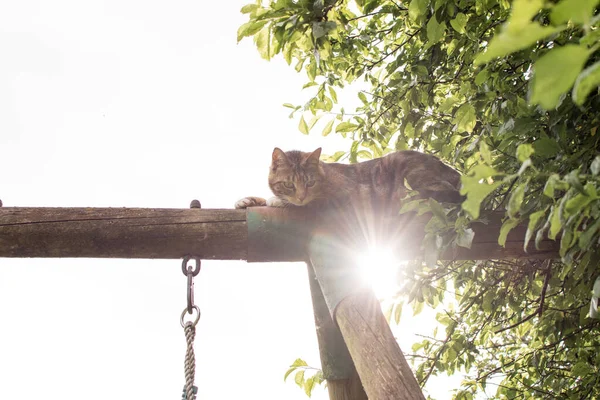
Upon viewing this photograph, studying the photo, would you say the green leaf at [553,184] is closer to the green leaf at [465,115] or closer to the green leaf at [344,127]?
the green leaf at [465,115]

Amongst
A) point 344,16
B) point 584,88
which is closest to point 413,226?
point 344,16

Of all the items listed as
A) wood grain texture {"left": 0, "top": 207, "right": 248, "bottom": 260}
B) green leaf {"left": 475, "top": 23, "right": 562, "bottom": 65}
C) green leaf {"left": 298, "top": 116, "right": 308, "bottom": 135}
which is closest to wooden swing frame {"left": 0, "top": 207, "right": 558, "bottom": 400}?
wood grain texture {"left": 0, "top": 207, "right": 248, "bottom": 260}

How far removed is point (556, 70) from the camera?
1.83 ft

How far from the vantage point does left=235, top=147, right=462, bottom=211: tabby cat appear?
9.29 ft

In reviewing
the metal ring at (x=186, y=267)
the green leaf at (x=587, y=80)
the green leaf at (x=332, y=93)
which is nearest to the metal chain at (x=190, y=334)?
the metal ring at (x=186, y=267)

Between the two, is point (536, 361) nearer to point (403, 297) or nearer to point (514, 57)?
point (403, 297)

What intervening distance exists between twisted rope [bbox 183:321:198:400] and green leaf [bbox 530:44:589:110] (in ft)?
4.88

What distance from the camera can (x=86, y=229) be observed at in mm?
2037

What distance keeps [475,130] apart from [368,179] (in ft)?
2.17

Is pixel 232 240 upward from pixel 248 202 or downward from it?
downward

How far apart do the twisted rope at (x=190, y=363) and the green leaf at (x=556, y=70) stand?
1.49 m

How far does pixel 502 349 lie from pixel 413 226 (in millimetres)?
2103

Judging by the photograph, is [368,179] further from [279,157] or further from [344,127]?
[279,157]

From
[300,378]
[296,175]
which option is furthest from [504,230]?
[296,175]
